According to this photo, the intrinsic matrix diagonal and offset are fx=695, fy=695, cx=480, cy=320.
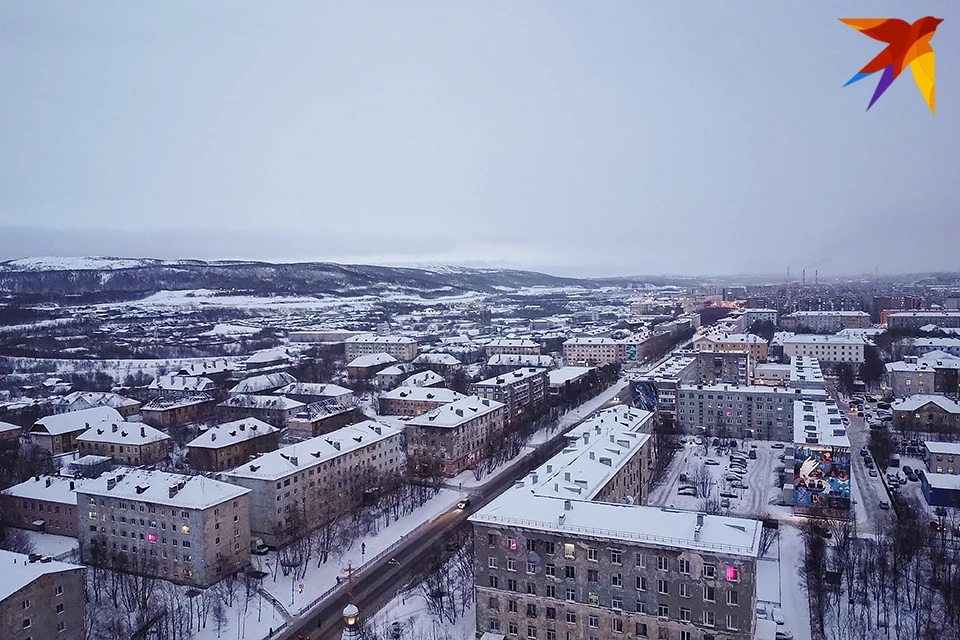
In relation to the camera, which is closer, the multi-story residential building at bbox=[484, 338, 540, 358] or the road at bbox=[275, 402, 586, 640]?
the road at bbox=[275, 402, 586, 640]

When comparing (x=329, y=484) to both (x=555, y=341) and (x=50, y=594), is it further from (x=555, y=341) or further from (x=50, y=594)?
(x=555, y=341)

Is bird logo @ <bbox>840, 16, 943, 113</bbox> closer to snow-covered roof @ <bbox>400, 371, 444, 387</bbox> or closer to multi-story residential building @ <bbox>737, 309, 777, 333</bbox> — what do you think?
snow-covered roof @ <bbox>400, 371, 444, 387</bbox>

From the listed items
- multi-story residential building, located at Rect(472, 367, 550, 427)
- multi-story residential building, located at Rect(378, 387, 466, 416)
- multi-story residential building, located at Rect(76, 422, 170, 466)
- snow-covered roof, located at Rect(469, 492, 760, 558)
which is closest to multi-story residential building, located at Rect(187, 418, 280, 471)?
→ multi-story residential building, located at Rect(76, 422, 170, 466)

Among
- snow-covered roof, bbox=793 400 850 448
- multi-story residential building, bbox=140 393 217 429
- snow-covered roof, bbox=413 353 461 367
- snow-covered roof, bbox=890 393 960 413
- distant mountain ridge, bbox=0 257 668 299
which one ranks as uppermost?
distant mountain ridge, bbox=0 257 668 299

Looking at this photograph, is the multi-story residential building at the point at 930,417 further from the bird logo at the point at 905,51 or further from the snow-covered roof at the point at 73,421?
the snow-covered roof at the point at 73,421

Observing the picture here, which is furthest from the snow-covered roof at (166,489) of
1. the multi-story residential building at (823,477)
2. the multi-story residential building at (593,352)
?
the multi-story residential building at (593,352)

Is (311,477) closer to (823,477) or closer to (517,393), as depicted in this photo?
(823,477)

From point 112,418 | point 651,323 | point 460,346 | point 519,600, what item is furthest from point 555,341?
point 519,600
